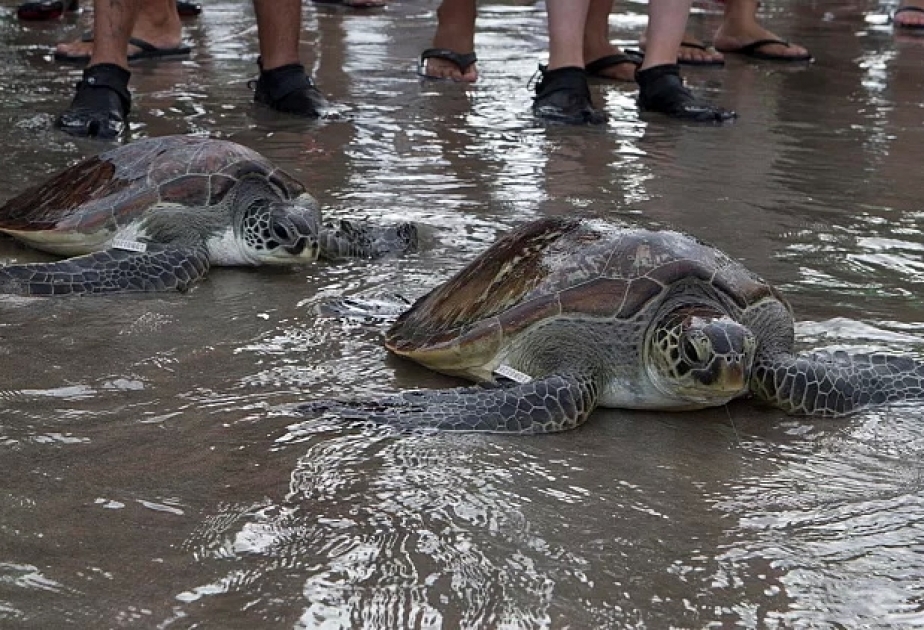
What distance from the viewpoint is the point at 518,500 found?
2.57m

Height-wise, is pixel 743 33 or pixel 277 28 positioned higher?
pixel 277 28

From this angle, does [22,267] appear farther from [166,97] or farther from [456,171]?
[166,97]

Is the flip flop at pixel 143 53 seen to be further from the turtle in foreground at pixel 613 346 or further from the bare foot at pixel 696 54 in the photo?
the turtle in foreground at pixel 613 346

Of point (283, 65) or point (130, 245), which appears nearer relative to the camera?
point (130, 245)

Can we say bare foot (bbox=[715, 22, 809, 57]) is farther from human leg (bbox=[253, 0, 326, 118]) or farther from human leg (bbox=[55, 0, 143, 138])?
human leg (bbox=[55, 0, 143, 138])

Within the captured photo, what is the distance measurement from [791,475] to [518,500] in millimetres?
632

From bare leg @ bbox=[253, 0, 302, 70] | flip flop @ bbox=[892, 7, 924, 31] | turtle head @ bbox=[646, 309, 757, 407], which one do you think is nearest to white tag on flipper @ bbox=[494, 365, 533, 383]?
turtle head @ bbox=[646, 309, 757, 407]


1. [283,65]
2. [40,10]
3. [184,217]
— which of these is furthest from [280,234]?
[40,10]

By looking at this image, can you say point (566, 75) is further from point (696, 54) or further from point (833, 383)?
point (833, 383)

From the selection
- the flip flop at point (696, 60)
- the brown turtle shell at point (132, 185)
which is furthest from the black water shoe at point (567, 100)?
the brown turtle shell at point (132, 185)

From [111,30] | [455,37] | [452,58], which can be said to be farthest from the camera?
[455,37]

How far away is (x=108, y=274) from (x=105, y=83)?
2.56 metres

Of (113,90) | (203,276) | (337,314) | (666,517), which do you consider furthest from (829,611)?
(113,90)

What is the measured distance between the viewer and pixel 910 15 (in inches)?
436
